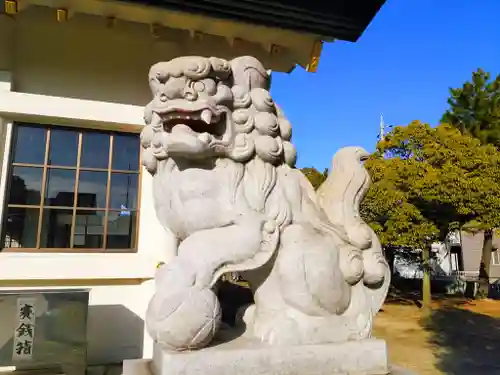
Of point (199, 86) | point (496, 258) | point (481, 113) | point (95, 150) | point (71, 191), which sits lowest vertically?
point (496, 258)

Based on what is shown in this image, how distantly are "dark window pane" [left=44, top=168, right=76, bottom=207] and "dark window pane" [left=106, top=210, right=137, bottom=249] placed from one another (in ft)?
1.33

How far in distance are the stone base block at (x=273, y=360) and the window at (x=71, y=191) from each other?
2.38 m

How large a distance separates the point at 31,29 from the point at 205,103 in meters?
3.03

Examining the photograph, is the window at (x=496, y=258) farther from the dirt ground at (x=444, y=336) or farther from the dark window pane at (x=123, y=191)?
the dark window pane at (x=123, y=191)

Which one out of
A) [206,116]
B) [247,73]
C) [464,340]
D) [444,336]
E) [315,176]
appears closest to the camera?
[206,116]

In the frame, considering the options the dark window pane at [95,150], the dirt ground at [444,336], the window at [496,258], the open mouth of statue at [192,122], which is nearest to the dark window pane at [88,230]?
the dark window pane at [95,150]

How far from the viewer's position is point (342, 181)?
6.02 ft

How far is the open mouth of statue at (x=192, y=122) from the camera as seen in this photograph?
1572 millimetres

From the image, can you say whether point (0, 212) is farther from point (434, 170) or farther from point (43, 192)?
point (434, 170)

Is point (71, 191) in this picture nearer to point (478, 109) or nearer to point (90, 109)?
point (90, 109)

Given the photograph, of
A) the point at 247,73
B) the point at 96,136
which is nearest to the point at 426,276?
the point at 96,136

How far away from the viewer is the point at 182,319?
1.36 meters

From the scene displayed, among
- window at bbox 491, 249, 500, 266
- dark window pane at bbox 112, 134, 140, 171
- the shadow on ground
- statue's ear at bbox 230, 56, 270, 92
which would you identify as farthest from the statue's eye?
window at bbox 491, 249, 500, 266

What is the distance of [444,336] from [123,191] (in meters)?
6.07
